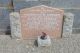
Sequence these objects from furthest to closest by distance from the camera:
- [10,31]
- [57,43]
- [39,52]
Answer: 1. [10,31]
2. [57,43]
3. [39,52]

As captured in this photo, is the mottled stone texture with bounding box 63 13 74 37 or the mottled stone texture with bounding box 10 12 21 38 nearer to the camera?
the mottled stone texture with bounding box 10 12 21 38

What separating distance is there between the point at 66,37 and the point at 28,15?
156 centimetres

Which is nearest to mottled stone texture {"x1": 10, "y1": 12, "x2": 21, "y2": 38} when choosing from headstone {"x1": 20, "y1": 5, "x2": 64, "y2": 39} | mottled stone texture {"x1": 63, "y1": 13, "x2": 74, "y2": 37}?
headstone {"x1": 20, "y1": 5, "x2": 64, "y2": 39}

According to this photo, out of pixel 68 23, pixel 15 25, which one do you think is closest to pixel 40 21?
pixel 15 25

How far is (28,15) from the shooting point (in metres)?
6.59

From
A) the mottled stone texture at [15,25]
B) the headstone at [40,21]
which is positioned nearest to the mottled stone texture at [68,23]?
the headstone at [40,21]

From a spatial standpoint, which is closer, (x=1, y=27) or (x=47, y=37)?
(x=47, y=37)

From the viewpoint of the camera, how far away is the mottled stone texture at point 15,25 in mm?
6480

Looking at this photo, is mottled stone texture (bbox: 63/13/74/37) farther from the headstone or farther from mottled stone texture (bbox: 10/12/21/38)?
mottled stone texture (bbox: 10/12/21/38)

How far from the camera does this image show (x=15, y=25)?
6.61m

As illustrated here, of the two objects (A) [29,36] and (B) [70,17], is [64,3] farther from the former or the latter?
(A) [29,36]

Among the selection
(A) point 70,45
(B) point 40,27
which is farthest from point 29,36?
(A) point 70,45

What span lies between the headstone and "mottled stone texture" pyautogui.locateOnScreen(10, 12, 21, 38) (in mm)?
121

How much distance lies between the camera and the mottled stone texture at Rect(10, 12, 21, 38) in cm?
648
